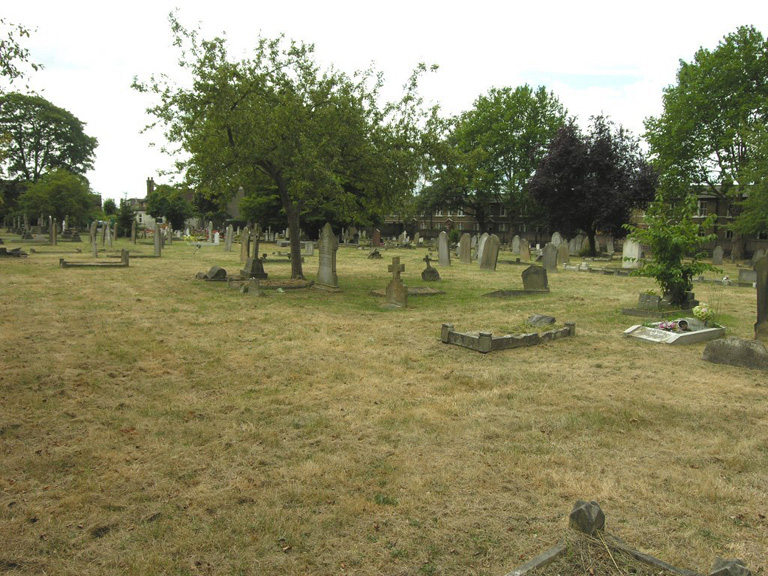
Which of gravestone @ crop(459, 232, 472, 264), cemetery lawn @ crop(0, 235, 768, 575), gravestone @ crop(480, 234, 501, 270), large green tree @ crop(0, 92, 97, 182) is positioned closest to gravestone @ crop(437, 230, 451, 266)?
gravestone @ crop(459, 232, 472, 264)

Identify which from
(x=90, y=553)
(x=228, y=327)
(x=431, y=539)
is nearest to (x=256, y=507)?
(x=90, y=553)

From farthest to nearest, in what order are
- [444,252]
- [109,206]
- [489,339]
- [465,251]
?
[109,206], [465,251], [444,252], [489,339]

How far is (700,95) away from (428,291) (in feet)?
93.4

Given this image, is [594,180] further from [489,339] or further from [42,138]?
[42,138]

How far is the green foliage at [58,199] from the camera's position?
43281 millimetres

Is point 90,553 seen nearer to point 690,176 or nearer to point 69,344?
point 69,344

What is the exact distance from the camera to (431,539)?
11.2 ft

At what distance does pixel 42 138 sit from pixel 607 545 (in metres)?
75.1

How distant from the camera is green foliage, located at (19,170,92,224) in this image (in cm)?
4328

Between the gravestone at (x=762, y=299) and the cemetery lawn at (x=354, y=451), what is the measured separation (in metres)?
1.66

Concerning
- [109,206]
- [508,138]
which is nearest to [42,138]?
[109,206]

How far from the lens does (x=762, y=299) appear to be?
944cm

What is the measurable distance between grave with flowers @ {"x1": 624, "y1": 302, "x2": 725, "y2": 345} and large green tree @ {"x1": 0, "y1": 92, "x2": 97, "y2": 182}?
6478 cm

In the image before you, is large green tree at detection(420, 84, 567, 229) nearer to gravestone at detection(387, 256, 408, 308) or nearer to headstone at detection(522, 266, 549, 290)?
headstone at detection(522, 266, 549, 290)
